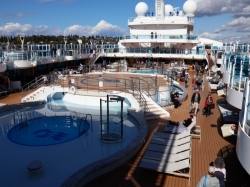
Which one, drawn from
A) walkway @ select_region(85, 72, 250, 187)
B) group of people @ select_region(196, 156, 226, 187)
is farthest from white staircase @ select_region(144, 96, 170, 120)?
group of people @ select_region(196, 156, 226, 187)

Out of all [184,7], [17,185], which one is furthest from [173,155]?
[184,7]

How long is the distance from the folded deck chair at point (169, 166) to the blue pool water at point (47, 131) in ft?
12.4

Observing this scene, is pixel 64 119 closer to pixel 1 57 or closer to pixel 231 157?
A: pixel 231 157

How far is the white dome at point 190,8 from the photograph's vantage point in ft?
98.5

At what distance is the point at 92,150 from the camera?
7754 millimetres

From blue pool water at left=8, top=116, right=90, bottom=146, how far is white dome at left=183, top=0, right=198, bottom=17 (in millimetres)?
23852

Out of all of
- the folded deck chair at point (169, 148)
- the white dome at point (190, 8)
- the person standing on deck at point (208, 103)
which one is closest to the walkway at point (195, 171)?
the folded deck chair at point (169, 148)

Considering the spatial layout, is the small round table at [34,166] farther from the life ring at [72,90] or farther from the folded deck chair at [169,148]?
the life ring at [72,90]

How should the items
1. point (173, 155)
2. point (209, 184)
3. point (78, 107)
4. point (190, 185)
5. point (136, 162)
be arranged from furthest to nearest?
point (78, 107) → point (136, 162) → point (173, 155) → point (190, 185) → point (209, 184)

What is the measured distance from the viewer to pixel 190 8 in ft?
98.4

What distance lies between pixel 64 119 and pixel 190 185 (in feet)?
23.7

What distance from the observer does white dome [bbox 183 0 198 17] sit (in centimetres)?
3003

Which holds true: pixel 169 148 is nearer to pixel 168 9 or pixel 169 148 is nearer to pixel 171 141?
pixel 171 141

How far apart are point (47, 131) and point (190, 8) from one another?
2568 cm
